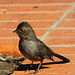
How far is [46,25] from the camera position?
940 cm

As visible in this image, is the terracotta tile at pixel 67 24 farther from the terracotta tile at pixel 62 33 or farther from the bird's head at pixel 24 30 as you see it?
the bird's head at pixel 24 30

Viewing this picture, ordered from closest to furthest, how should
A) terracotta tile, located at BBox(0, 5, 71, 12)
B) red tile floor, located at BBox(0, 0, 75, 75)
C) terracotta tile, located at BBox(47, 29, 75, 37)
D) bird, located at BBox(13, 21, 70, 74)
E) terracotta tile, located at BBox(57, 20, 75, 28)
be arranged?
bird, located at BBox(13, 21, 70, 74) < red tile floor, located at BBox(0, 0, 75, 75) < terracotta tile, located at BBox(47, 29, 75, 37) < terracotta tile, located at BBox(57, 20, 75, 28) < terracotta tile, located at BBox(0, 5, 71, 12)

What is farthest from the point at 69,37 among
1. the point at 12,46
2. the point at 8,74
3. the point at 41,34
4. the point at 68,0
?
→ the point at 68,0

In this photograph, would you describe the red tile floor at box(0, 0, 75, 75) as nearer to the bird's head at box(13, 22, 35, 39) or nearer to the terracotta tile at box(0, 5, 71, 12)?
the terracotta tile at box(0, 5, 71, 12)

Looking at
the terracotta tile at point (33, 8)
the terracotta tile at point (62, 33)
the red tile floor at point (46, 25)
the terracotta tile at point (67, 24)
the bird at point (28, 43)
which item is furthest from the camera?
the terracotta tile at point (33, 8)

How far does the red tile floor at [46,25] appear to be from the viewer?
6621 millimetres

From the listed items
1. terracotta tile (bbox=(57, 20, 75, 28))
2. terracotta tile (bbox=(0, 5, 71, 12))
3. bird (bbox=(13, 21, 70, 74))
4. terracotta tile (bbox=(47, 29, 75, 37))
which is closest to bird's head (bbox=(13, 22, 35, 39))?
bird (bbox=(13, 21, 70, 74))

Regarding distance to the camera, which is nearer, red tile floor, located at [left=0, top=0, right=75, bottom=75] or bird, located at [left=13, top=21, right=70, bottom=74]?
bird, located at [left=13, top=21, right=70, bottom=74]

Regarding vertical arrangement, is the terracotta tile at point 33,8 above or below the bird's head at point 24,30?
below

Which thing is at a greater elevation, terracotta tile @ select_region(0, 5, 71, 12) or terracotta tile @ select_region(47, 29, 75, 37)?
terracotta tile @ select_region(0, 5, 71, 12)

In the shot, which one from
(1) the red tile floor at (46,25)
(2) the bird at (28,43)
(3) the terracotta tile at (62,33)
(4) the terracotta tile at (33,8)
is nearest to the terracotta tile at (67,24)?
(1) the red tile floor at (46,25)

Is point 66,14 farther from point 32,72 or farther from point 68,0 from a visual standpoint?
point 32,72

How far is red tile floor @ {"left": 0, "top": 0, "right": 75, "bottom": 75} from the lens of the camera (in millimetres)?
6621

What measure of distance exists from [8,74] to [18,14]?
4480mm
